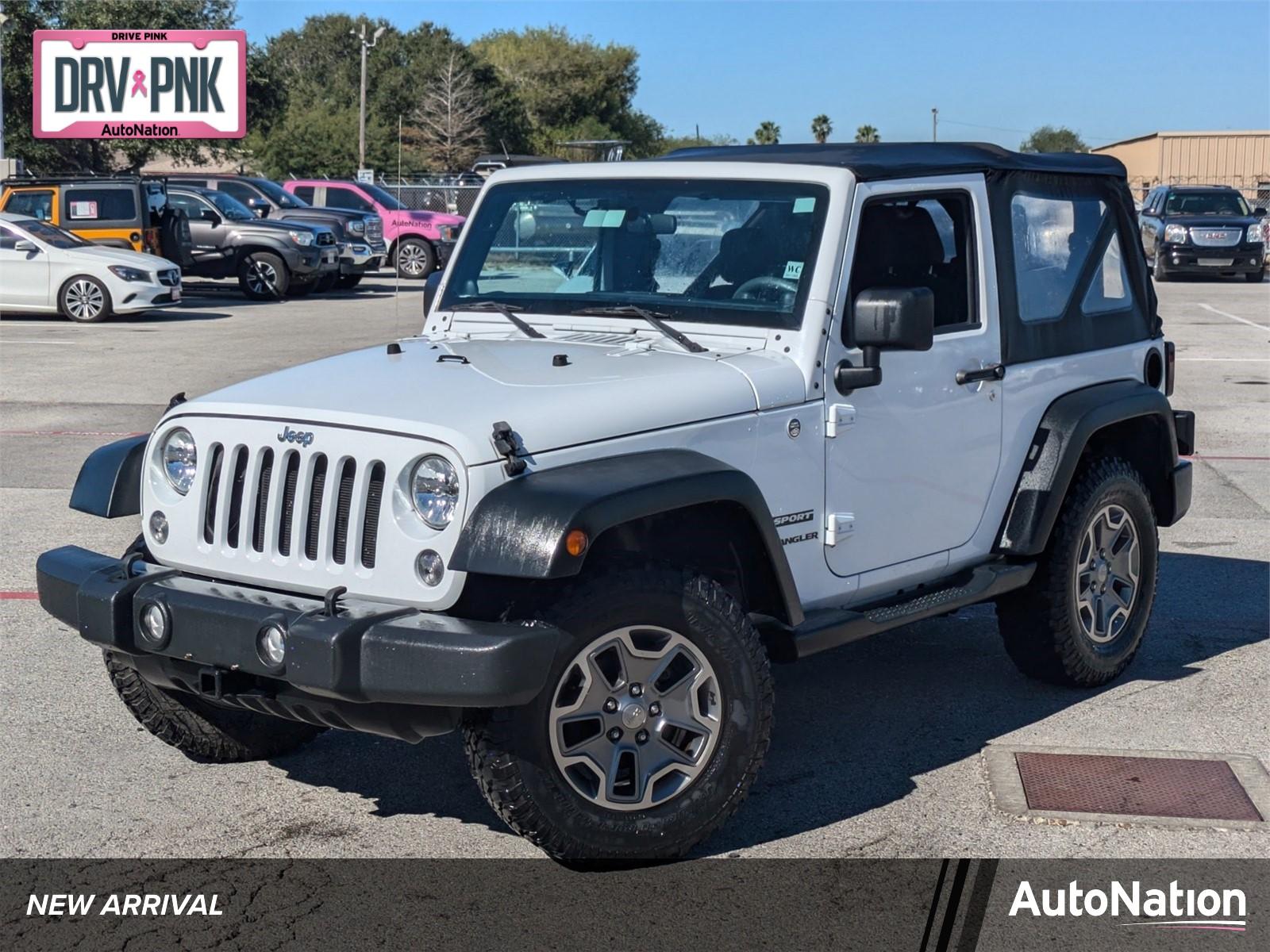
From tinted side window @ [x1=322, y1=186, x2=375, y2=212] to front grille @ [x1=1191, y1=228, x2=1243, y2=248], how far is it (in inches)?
618

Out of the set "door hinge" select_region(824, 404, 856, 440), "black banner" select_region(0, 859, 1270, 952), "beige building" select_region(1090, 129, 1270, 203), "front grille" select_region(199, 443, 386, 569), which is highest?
"beige building" select_region(1090, 129, 1270, 203)

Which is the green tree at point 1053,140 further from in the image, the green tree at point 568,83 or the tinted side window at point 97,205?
the tinted side window at point 97,205

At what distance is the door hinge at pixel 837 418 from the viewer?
4.96 meters

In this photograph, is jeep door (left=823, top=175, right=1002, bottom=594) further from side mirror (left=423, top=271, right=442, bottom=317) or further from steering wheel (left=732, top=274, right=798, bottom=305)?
side mirror (left=423, top=271, right=442, bottom=317)

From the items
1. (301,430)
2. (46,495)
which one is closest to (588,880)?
(301,430)

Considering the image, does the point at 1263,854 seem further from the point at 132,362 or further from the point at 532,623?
the point at 132,362

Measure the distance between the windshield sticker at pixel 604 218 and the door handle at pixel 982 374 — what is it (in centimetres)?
125

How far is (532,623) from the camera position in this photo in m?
4.05

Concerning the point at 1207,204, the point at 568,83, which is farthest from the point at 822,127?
the point at 1207,204

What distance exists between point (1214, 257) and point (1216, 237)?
1.21ft

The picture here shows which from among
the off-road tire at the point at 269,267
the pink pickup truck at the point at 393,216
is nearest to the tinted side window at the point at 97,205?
the off-road tire at the point at 269,267

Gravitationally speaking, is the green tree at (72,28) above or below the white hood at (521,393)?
above

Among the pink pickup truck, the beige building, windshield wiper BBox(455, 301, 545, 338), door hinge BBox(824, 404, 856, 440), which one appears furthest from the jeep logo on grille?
the beige building

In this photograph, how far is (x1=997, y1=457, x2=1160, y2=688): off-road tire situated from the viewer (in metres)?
5.90
